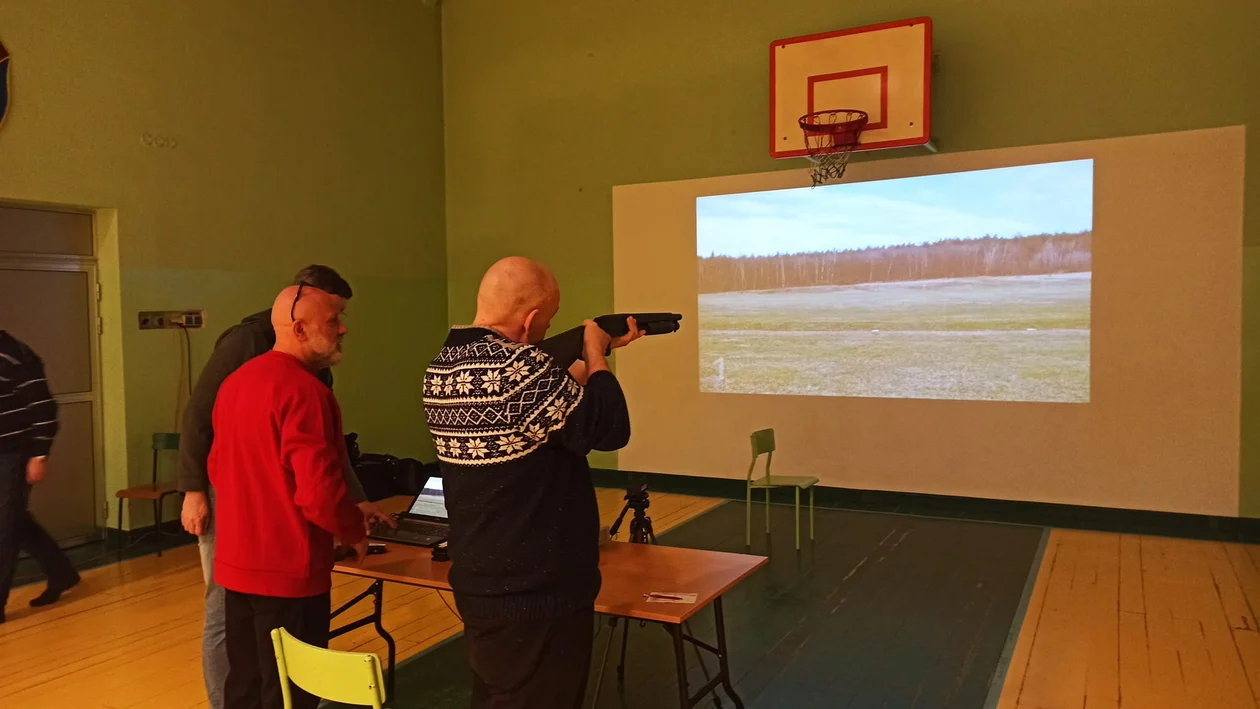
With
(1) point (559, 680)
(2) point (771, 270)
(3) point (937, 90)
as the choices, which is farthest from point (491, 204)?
(1) point (559, 680)

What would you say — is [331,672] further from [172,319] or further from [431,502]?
[172,319]

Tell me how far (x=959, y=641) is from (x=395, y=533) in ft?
7.88

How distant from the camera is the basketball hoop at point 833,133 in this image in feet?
18.4

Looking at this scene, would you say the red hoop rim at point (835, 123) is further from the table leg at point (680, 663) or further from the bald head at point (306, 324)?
the bald head at point (306, 324)

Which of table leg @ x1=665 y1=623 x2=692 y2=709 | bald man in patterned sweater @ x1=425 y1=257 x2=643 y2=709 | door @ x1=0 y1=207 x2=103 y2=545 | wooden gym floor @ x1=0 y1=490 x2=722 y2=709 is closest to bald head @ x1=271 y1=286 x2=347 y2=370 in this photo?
bald man in patterned sweater @ x1=425 y1=257 x2=643 y2=709

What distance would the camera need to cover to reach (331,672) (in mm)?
1704

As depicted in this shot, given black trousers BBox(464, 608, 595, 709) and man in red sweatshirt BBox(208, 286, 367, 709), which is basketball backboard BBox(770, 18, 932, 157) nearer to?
man in red sweatshirt BBox(208, 286, 367, 709)

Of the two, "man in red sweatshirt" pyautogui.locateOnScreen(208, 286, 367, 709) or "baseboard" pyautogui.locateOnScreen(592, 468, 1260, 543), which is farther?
"baseboard" pyautogui.locateOnScreen(592, 468, 1260, 543)

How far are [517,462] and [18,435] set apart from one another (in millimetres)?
3465

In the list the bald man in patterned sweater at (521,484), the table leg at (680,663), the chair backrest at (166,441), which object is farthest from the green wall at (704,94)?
the bald man in patterned sweater at (521,484)

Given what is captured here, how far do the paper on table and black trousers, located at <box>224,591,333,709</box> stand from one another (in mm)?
860

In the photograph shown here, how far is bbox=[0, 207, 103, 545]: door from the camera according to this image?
16.6ft

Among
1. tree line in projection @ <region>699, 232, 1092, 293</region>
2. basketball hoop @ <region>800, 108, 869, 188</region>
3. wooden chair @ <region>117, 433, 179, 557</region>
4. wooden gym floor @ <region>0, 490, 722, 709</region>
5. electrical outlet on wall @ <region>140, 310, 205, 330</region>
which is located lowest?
wooden gym floor @ <region>0, 490, 722, 709</region>

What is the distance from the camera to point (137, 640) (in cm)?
389
